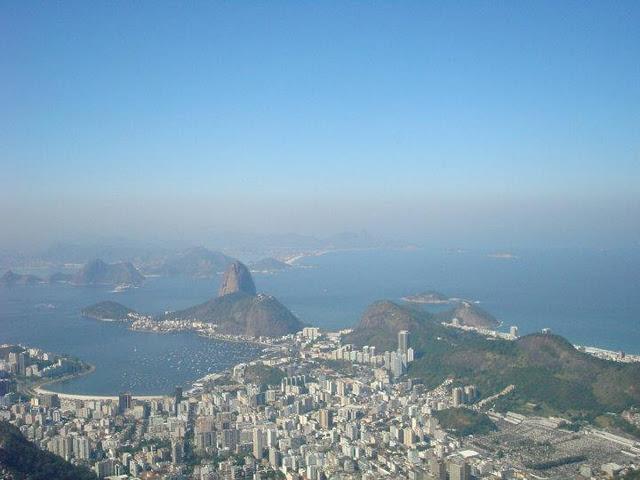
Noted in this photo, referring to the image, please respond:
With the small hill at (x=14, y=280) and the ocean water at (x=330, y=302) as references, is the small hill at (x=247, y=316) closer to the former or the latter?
the ocean water at (x=330, y=302)

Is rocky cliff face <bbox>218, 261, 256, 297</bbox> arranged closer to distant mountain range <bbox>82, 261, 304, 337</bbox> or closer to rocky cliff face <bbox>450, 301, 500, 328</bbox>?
distant mountain range <bbox>82, 261, 304, 337</bbox>

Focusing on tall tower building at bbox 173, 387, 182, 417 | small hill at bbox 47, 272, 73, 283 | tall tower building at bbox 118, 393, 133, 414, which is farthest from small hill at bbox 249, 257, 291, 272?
tall tower building at bbox 118, 393, 133, 414

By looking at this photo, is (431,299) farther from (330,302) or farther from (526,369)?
(526,369)

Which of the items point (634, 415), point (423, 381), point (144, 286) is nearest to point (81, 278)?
point (144, 286)

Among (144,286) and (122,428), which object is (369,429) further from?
(144,286)

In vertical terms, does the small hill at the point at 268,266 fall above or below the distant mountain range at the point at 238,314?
below

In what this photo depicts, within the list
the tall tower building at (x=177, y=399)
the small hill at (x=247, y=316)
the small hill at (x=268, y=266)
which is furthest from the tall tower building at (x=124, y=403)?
the small hill at (x=268, y=266)
